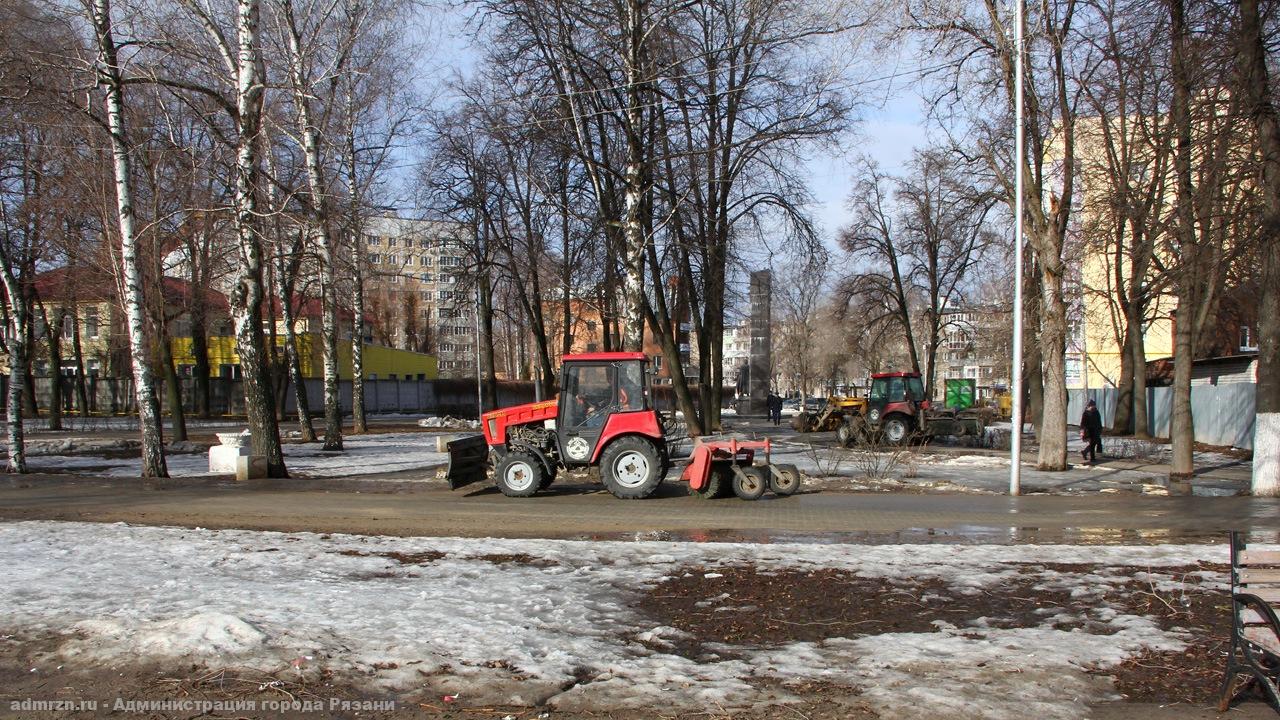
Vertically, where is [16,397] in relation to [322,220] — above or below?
below

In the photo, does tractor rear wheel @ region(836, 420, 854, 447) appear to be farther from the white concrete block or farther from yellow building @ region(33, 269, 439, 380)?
yellow building @ region(33, 269, 439, 380)

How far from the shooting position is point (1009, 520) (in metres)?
12.2

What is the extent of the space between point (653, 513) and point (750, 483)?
2192 mm

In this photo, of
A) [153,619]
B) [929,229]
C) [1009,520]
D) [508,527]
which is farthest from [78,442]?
[929,229]

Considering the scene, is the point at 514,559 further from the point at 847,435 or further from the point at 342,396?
the point at 342,396

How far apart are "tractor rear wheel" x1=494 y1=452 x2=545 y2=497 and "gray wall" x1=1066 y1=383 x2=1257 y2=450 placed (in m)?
16.3

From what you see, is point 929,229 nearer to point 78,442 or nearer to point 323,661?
point 78,442

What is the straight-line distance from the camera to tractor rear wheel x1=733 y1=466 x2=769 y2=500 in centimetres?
1420

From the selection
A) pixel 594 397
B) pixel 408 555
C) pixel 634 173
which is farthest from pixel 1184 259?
pixel 408 555

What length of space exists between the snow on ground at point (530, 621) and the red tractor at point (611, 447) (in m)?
4.57

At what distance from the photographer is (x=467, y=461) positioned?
15.5 metres

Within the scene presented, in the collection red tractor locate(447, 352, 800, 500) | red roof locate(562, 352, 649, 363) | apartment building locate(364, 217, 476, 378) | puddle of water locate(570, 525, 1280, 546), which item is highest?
apartment building locate(364, 217, 476, 378)

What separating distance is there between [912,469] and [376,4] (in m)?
15.8

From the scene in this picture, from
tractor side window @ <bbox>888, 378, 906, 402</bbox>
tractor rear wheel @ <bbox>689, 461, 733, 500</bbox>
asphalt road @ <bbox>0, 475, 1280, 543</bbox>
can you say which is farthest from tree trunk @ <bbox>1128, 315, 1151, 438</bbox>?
tractor rear wheel @ <bbox>689, 461, 733, 500</bbox>
